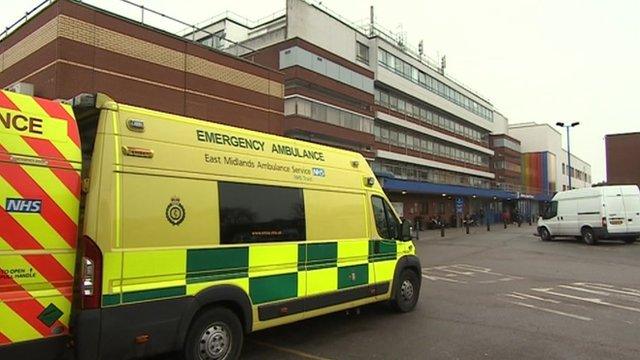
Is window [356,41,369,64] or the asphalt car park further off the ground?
window [356,41,369,64]

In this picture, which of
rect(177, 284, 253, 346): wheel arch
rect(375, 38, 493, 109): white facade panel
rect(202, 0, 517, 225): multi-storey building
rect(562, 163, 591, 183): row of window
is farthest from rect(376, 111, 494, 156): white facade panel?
rect(177, 284, 253, 346): wheel arch

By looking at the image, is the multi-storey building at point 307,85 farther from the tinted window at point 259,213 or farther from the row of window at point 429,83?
the tinted window at point 259,213

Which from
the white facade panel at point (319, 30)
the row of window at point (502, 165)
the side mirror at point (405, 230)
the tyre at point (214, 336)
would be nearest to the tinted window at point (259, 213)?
the tyre at point (214, 336)

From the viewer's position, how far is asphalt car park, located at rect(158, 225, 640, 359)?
6.50 metres

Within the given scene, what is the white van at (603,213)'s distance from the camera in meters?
24.8

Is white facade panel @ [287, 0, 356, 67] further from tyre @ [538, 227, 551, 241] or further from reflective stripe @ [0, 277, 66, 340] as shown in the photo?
reflective stripe @ [0, 277, 66, 340]

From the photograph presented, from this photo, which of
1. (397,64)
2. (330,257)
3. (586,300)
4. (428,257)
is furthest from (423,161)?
(330,257)

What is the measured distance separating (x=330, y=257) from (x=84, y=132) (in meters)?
3.51

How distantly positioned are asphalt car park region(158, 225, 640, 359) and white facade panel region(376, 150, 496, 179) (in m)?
35.1

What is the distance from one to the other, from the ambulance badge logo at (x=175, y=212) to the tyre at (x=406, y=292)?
4.35 metres

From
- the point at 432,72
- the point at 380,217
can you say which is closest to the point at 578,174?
the point at 432,72

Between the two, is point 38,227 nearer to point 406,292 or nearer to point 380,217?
point 380,217

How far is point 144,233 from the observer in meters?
5.01

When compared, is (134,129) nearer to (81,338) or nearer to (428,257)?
(81,338)
